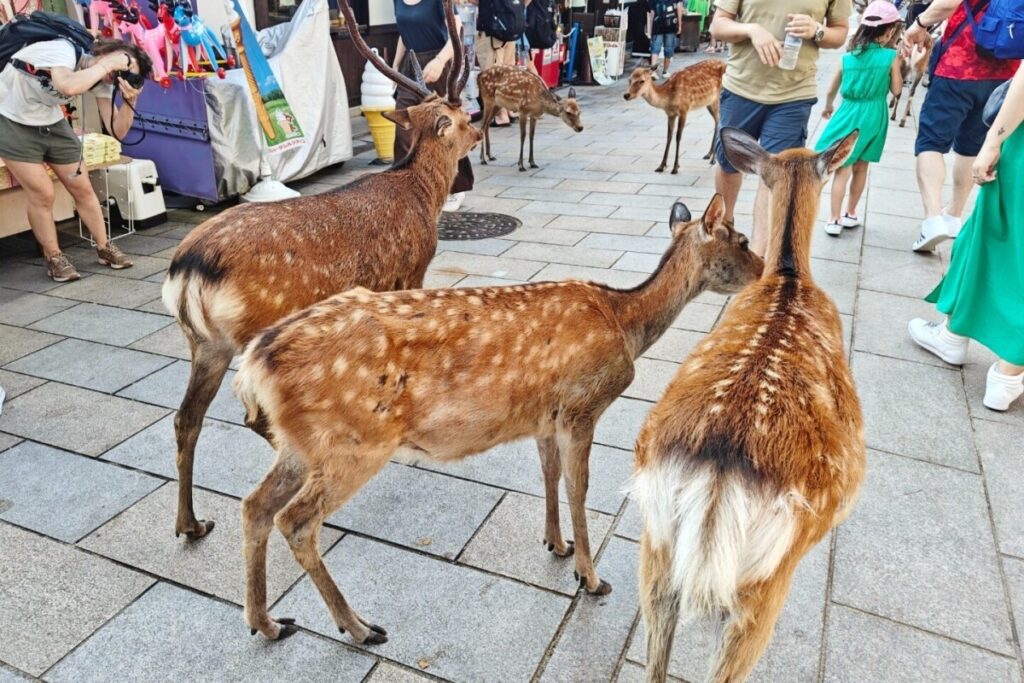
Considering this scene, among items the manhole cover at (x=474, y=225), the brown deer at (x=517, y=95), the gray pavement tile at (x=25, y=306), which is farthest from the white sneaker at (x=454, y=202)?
the gray pavement tile at (x=25, y=306)

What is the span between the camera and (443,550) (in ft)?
8.95

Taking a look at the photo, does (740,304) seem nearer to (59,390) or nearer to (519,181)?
(59,390)

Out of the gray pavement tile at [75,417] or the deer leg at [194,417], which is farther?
the gray pavement tile at [75,417]

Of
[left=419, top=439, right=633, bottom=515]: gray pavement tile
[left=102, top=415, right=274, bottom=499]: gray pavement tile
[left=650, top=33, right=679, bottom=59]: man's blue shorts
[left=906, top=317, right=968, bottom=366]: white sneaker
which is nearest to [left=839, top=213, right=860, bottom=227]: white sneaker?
[left=906, top=317, right=968, bottom=366]: white sneaker

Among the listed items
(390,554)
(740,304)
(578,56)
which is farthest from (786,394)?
(578,56)

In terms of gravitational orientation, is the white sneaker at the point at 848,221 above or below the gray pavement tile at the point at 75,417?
above

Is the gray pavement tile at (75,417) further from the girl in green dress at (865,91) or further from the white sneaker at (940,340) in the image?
the girl in green dress at (865,91)

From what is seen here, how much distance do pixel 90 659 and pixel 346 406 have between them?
111 centimetres

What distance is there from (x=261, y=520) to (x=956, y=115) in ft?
16.9

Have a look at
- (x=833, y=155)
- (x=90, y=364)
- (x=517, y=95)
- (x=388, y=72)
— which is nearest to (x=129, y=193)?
(x=90, y=364)

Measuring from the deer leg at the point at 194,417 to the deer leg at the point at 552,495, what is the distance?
1259 mm

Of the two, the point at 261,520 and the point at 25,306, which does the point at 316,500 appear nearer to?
the point at 261,520

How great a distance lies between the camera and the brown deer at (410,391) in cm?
213

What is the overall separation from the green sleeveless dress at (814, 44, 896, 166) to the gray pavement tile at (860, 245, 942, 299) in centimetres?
80
